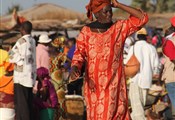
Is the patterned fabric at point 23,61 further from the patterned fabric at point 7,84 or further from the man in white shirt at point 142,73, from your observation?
the man in white shirt at point 142,73

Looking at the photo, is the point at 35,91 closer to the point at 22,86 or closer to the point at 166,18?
the point at 22,86

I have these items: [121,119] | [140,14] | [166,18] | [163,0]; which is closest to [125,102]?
[121,119]

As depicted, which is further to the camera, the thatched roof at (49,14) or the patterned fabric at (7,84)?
the thatched roof at (49,14)

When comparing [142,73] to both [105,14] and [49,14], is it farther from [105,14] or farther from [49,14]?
[49,14]

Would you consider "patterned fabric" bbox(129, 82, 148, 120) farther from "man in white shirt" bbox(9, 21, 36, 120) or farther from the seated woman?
the seated woman

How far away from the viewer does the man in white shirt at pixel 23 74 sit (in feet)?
35.4

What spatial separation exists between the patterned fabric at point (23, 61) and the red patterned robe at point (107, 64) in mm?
3772

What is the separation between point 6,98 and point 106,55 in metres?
3.93

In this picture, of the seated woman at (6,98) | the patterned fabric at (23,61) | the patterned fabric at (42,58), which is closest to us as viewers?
the seated woman at (6,98)

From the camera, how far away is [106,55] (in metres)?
7.04

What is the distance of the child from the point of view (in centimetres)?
1054

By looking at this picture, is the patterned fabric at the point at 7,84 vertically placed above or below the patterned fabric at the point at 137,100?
above

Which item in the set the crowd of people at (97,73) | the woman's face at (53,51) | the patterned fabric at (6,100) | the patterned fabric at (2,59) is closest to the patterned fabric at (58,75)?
the crowd of people at (97,73)

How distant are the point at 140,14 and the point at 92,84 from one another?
0.91 meters
